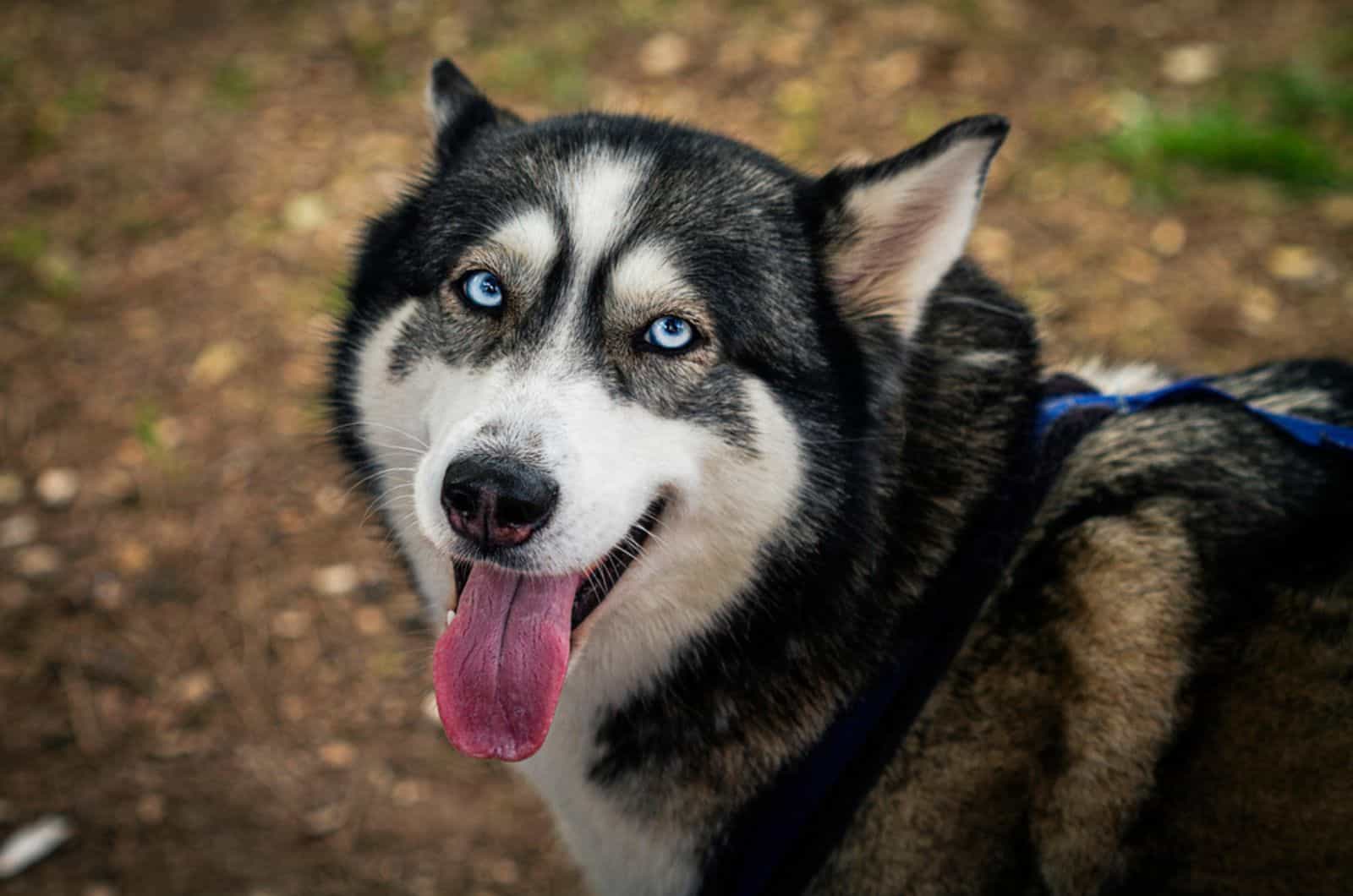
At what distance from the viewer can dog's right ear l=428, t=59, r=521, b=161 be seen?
2.63 meters

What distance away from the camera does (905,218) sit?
2.21 m

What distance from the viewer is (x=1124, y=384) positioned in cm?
274

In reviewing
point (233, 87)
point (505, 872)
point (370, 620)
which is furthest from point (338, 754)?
point (233, 87)

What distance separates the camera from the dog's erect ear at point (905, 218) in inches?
81.9

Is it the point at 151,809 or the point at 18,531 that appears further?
the point at 18,531

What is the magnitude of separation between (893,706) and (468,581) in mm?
974

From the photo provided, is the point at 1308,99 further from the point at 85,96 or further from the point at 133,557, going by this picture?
the point at 85,96

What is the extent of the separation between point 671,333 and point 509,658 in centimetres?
77

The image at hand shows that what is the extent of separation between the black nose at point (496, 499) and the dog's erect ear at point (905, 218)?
85cm

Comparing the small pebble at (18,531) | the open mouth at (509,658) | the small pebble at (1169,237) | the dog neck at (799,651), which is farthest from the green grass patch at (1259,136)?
the small pebble at (18,531)

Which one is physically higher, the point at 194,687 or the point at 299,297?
the point at 299,297

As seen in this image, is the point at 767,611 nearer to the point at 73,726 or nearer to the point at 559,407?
the point at 559,407

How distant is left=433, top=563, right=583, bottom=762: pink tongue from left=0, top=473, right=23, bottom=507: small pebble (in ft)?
11.5

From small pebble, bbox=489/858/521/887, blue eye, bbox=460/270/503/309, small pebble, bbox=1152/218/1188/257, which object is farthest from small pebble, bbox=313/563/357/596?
small pebble, bbox=1152/218/1188/257
